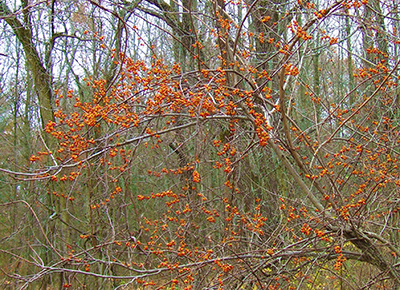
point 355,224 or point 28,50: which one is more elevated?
point 28,50

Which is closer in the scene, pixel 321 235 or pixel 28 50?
pixel 321 235

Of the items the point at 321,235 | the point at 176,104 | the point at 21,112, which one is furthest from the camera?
the point at 21,112

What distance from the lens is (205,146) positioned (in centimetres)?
334

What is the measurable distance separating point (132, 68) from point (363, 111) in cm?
350

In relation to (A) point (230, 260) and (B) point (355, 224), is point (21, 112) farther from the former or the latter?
(B) point (355, 224)

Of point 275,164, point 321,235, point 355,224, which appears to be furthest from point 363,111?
point 321,235

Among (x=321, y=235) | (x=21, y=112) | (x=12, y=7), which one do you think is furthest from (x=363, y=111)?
(x=21, y=112)

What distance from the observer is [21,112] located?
1019cm

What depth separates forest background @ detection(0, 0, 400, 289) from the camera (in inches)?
122

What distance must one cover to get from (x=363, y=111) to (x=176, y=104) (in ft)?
11.2

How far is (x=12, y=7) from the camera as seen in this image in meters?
8.53

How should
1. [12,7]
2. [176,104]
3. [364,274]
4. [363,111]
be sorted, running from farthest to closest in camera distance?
[12,7] → [363,111] → [364,274] → [176,104]

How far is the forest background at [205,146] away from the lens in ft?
10.2

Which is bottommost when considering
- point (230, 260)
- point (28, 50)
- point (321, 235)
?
point (230, 260)
